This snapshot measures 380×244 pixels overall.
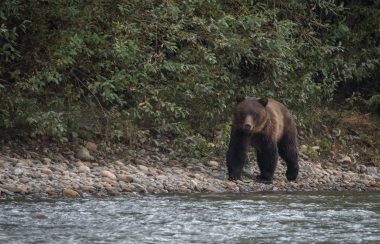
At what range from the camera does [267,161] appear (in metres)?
11.4

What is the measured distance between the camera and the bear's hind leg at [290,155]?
11.9 metres

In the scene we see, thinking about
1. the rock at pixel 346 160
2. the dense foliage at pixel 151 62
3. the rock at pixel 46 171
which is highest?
the dense foliage at pixel 151 62

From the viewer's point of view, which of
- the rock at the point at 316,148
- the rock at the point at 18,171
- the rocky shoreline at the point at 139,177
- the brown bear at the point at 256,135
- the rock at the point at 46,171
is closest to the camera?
the rocky shoreline at the point at 139,177

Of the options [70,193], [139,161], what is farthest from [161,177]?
[70,193]

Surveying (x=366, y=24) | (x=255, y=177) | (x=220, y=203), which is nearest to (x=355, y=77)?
(x=366, y=24)

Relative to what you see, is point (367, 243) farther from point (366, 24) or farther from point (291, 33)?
point (366, 24)

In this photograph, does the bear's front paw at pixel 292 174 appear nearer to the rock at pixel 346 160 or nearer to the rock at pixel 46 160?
the rock at pixel 346 160

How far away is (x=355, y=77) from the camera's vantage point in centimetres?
1516

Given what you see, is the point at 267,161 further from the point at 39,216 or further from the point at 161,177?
the point at 39,216

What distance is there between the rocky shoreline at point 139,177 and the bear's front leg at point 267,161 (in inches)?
4.4

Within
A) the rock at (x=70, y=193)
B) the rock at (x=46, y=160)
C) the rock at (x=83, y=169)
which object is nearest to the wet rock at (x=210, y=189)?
the rock at (x=83, y=169)

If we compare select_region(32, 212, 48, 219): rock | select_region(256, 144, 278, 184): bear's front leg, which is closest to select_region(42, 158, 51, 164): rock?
select_region(256, 144, 278, 184): bear's front leg

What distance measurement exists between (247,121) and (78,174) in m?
1.92

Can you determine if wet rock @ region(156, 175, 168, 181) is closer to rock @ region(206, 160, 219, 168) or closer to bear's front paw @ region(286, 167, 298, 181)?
rock @ region(206, 160, 219, 168)
